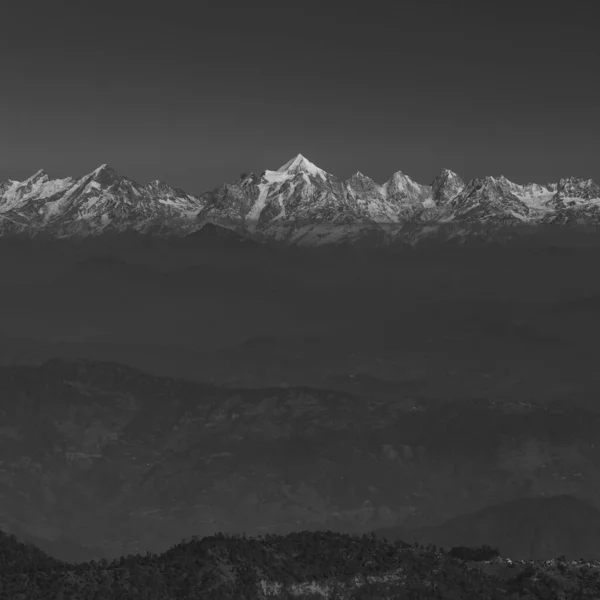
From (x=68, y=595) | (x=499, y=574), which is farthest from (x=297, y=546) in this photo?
(x=68, y=595)

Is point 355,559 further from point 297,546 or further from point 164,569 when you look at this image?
point 164,569

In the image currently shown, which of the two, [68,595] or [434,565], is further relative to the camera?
[434,565]

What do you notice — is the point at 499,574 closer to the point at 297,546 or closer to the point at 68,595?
the point at 297,546

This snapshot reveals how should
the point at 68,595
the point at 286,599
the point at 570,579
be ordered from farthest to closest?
the point at 570,579 < the point at 286,599 < the point at 68,595

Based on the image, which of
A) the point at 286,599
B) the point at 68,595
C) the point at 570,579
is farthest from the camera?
the point at 570,579

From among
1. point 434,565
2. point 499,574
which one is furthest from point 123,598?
point 499,574

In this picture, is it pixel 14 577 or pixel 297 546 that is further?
pixel 297 546
